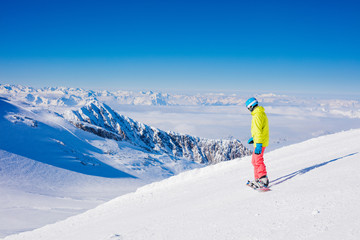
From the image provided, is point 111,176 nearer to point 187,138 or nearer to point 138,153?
point 138,153

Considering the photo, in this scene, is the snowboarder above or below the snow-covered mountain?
above

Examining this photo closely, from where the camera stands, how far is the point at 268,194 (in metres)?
5.62

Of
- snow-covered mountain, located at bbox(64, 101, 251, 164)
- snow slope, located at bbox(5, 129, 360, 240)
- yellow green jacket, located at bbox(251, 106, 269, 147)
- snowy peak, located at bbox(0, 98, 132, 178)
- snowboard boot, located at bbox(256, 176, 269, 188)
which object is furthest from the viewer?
snow-covered mountain, located at bbox(64, 101, 251, 164)

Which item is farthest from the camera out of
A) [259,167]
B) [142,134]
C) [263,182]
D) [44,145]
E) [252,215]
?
[142,134]

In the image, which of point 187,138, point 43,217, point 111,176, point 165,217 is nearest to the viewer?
point 165,217

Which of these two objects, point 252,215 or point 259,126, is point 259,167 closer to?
point 259,126

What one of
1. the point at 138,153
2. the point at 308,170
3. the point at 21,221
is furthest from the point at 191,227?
the point at 138,153

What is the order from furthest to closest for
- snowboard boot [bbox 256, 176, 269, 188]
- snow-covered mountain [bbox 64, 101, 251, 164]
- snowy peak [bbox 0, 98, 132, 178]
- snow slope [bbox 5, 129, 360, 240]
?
snow-covered mountain [bbox 64, 101, 251, 164], snowy peak [bbox 0, 98, 132, 178], snowboard boot [bbox 256, 176, 269, 188], snow slope [bbox 5, 129, 360, 240]

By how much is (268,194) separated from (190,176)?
19.2ft

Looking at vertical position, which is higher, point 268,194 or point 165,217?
point 268,194

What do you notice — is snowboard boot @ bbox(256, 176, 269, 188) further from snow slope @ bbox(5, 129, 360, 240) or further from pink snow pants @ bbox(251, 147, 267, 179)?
snow slope @ bbox(5, 129, 360, 240)

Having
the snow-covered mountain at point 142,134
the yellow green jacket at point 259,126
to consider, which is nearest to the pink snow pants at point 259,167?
the yellow green jacket at point 259,126

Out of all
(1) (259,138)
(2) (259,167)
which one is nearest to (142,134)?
(2) (259,167)

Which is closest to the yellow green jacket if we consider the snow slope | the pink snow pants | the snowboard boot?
the pink snow pants
